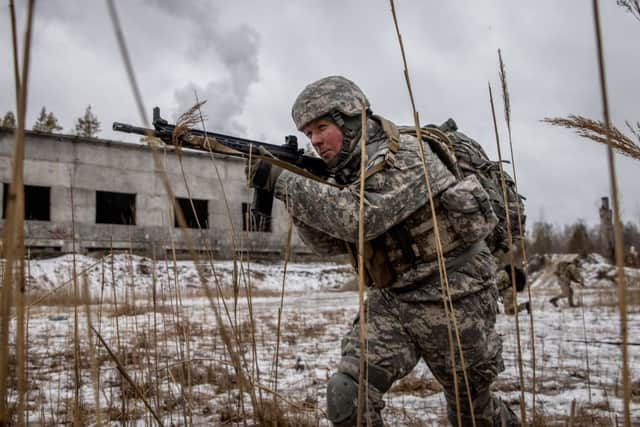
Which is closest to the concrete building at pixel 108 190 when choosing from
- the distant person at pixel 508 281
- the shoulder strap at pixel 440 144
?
the distant person at pixel 508 281

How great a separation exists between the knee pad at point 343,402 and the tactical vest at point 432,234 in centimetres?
45

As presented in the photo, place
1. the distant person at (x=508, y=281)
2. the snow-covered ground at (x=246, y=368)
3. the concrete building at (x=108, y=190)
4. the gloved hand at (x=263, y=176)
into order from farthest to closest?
1. the concrete building at (x=108, y=190)
2. the distant person at (x=508, y=281)
3. the snow-covered ground at (x=246, y=368)
4. the gloved hand at (x=263, y=176)

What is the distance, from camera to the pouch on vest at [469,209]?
2014 mm

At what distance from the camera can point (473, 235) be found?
209 cm

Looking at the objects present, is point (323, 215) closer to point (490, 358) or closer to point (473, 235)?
point (473, 235)

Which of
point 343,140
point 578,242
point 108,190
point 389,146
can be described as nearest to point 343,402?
point 389,146

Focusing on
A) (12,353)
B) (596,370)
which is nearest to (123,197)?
(12,353)

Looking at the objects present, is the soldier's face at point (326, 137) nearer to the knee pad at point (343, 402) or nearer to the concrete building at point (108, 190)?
the knee pad at point (343, 402)

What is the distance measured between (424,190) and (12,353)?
3397 mm

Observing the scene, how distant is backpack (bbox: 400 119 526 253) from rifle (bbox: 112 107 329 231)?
0.51m

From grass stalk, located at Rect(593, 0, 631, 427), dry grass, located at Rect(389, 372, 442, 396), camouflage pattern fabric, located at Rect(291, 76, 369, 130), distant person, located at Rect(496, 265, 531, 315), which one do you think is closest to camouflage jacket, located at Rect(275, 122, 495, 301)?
camouflage pattern fabric, located at Rect(291, 76, 369, 130)

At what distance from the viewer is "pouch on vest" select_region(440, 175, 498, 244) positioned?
2.01 m

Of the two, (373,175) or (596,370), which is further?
(596,370)

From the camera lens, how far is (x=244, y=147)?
2.27 metres
